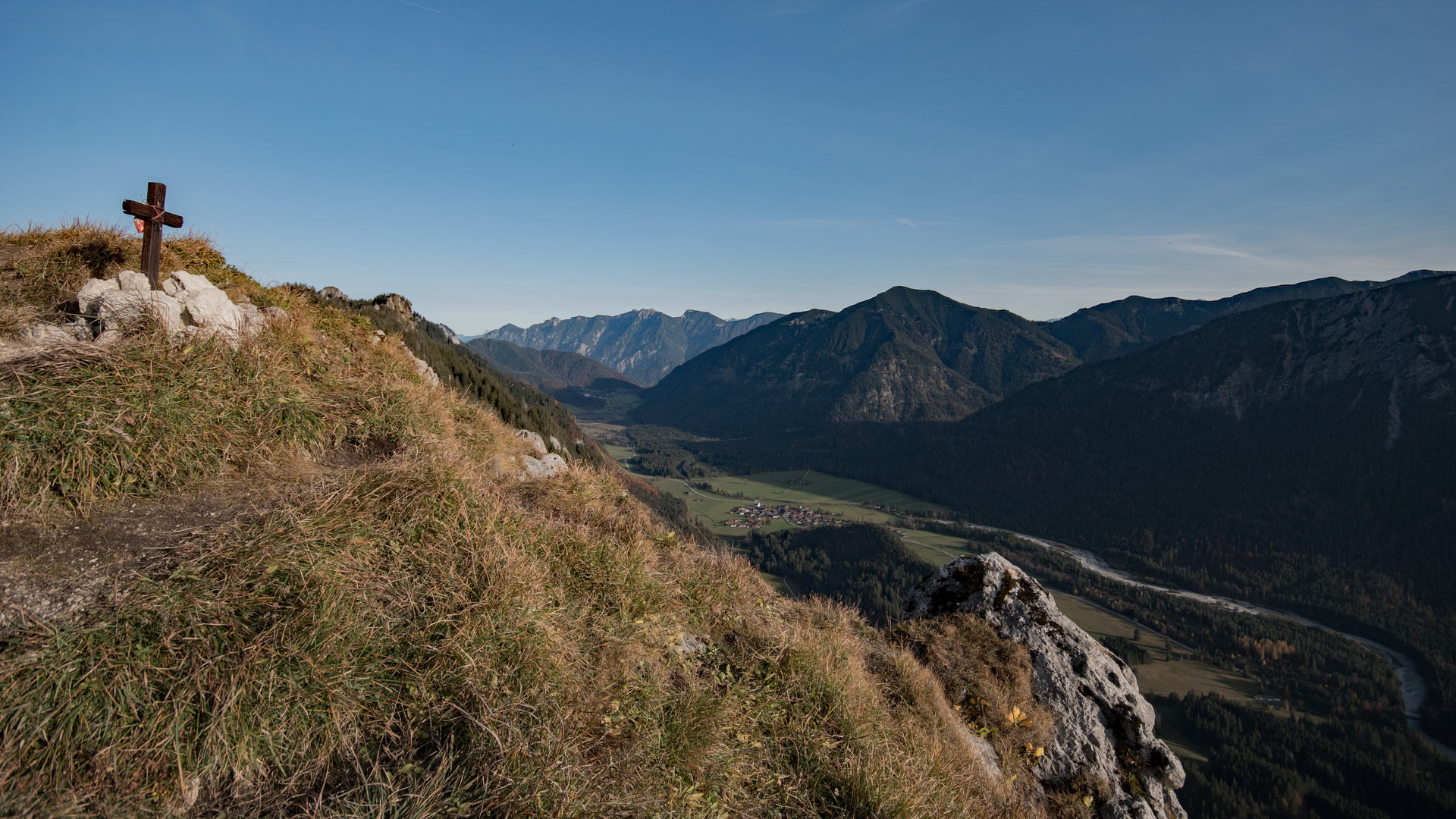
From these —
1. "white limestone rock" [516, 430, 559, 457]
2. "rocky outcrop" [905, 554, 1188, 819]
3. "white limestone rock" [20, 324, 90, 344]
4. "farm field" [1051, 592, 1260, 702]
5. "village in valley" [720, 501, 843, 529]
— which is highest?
"white limestone rock" [20, 324, 90, 344]

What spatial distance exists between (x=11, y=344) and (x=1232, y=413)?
25139 centimetres

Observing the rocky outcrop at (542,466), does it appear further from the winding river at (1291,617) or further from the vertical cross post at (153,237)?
the winding river at (1291,617)

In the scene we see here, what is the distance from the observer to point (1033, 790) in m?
6.84

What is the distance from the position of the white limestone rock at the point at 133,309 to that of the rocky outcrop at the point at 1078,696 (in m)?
12.6

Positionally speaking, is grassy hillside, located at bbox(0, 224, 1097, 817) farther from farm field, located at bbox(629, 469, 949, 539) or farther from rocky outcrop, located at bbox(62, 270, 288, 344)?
farm field, located at bbox(629, 469, 949, 539)

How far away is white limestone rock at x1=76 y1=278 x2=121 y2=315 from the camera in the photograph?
23.2 feet

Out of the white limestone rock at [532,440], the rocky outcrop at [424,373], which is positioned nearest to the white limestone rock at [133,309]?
the rocky outcrop at [424,373]

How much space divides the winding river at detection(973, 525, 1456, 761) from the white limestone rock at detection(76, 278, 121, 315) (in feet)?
422

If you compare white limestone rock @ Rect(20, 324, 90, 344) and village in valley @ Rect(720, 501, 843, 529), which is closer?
white limestone rock @ Rect(20, 324, 90, 344)

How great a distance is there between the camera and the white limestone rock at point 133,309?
22.3 ft

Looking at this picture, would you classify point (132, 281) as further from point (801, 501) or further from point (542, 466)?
point (801, 501)

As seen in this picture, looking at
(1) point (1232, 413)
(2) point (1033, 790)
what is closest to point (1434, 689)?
(1) point (1232, 413)

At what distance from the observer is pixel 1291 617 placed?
109 m

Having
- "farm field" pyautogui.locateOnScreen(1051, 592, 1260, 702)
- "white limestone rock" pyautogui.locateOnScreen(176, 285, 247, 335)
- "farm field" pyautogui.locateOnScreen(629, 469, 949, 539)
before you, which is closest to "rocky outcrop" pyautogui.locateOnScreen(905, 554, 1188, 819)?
"white limestone rock" pyautogui.locateOnScreen(176, 285, 247, 335)
